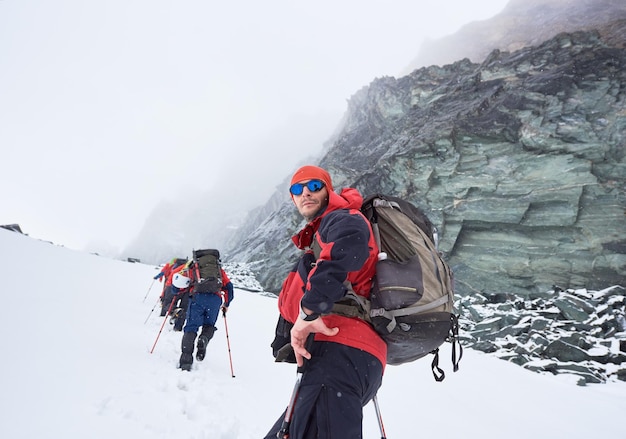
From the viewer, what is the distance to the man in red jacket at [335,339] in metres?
1.87

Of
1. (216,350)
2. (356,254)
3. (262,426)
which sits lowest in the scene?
(216,350)

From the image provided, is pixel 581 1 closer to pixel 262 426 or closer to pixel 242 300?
pixel 242 300

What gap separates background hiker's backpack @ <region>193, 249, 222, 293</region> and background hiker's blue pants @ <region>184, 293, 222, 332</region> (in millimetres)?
125

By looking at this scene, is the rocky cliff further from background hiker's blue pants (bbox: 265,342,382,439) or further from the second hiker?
background hiker's blue pants (bbox: 265,342,382,439)

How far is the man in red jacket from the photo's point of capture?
6.15ft

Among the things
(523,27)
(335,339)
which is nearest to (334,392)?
(335,339)

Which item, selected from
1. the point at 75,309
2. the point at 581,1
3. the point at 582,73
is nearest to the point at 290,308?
the point at 75,309

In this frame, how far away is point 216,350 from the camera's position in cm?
715

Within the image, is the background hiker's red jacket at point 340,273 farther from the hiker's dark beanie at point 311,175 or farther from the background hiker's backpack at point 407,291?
the hiker's dark beanie at point 311,175

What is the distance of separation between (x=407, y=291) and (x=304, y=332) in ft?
2.47

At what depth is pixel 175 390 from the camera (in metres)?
4.37

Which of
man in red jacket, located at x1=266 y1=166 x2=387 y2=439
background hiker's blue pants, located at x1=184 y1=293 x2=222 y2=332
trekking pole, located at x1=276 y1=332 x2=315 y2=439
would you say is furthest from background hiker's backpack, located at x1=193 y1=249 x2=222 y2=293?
trekking pole, located at x1=276 y1=332 x2=315 y2=439

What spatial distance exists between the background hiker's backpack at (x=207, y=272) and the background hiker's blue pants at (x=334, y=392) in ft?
15.1

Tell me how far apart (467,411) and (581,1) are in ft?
200
